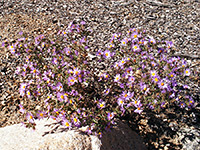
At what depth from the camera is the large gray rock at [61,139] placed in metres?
2.34

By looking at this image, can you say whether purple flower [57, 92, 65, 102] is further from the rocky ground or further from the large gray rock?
the rocky ground

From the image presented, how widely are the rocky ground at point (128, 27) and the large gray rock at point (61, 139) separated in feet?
1.18

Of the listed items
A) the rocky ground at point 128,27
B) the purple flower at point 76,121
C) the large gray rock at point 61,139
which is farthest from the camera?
the rocky ground at point 128,27

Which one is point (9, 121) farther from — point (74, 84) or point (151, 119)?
point (151, 119)

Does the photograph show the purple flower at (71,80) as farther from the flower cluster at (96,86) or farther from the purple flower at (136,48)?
the purple flower at (136,48)

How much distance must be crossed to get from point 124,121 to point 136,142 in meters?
0.34

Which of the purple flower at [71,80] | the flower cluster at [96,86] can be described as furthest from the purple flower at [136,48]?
the purple flower at [71,80]

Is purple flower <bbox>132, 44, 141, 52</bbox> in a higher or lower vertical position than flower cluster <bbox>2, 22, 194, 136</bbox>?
higher

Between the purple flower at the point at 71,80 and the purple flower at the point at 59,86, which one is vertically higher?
the purple flower at the point at 71,80

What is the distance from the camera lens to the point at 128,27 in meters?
4.88

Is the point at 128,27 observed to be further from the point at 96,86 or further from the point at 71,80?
the point at 71,80

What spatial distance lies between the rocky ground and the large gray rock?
36cm

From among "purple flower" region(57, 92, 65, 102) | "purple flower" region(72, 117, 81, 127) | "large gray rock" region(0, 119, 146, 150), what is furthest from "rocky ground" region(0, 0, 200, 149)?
"purple flower" region(57, 92, 65, 102)

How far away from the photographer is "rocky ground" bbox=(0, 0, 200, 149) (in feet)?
10.5
